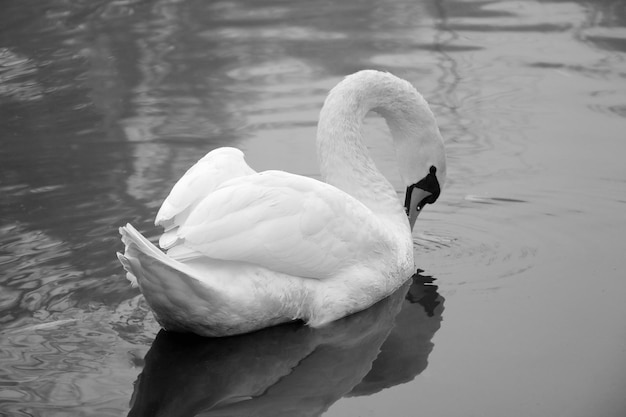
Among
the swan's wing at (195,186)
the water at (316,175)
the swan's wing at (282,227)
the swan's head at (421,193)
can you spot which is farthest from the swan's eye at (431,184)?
the swan's wing at (195,186)

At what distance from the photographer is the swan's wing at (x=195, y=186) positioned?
5.75 metres

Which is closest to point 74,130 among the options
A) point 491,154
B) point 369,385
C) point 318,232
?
point 491,154

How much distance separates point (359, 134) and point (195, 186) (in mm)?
1119

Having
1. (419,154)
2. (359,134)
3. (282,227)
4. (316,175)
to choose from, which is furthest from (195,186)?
(316,175)

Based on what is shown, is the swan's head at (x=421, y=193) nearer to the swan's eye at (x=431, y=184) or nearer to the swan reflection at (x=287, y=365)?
the swan's eye at (x=431, y=184)

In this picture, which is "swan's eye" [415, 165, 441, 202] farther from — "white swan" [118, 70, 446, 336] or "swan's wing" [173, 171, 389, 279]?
"swan's wing" [173, 171, 389, 279]

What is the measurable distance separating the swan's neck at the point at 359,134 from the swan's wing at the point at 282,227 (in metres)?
0.54

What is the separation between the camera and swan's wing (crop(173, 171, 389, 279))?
210 inches

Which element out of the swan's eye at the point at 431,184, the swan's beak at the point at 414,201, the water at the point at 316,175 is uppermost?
the swan's eye at the point at 431,184

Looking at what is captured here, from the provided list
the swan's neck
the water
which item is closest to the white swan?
the swan's neck

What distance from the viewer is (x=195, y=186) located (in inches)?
232

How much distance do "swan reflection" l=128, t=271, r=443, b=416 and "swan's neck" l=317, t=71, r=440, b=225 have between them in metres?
0.77

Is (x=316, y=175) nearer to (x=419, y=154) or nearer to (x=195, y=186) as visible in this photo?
(x=419, y=154)

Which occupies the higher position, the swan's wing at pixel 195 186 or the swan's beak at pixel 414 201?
the swan's wing at pixel 195 186
